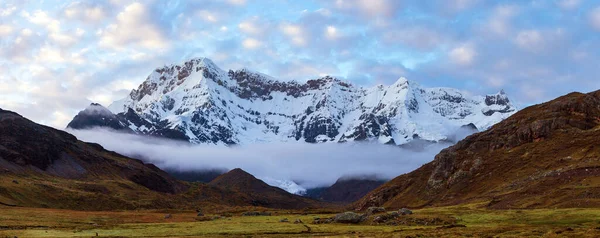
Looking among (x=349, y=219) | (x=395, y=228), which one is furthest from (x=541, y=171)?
(x=395, y=228)

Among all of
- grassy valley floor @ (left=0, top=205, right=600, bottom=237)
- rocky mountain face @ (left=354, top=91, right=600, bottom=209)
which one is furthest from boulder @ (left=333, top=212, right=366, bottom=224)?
rocky mountain face @ (left=354, top=91, right=600, bottom=209)

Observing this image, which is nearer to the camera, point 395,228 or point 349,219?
point 395,228

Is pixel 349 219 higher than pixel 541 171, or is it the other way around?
pixel 541 171

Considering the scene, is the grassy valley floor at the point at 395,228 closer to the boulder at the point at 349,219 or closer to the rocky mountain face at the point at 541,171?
the boulder at the point at 349,219

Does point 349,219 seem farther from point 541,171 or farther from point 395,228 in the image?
point 541,171

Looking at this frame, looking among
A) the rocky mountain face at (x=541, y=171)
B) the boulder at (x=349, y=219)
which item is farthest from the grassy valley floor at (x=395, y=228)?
the rocky mountain face at (x=541, y=171)

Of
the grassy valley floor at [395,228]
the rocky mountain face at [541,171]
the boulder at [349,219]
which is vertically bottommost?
the grassy valley floor at [395,228]

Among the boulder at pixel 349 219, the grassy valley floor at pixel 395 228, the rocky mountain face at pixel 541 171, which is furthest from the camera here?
the rocky mountain face at pixel 541 171

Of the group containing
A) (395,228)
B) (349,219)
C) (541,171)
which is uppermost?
(541,171)

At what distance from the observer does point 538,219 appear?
9231 centimetres

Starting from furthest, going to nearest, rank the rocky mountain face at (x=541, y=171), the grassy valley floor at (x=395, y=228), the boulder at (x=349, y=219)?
the rocky mountain face at (x=541, y=171), the boulder at (x=349, y=219), the grassy valley floor at (x=395, y=228)

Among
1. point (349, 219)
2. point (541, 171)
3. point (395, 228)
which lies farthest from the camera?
point (541, 171)

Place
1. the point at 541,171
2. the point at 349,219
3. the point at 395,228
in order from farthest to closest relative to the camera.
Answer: the point at 541,171 < the point at 349,219 < the point at 395,228

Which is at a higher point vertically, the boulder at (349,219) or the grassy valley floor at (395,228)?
the boulder at (349,219)
